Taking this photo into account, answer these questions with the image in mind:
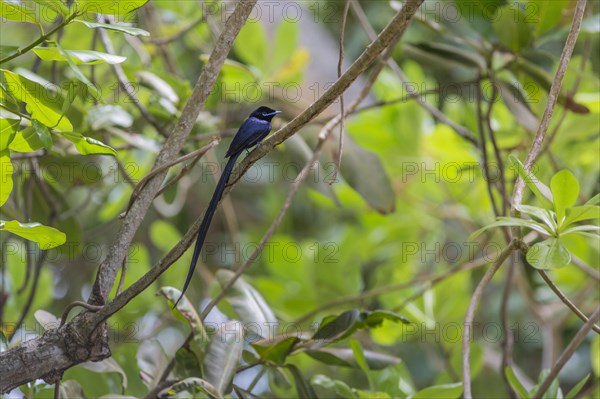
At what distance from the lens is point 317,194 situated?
2320 millimetres

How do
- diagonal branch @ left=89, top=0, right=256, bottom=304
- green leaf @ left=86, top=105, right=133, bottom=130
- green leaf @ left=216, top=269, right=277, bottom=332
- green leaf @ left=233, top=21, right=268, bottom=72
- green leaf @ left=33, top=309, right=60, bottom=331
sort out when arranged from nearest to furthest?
diagonal branch @ left=89, top=0, right=256, bottom=304 → green leaf @ left=33, top=309, right=60, bottom=331 → green leaf @ left=216, top=269, right=277, bottom=332 → green leaf @ left=86, top=105, right=133, bottom=130 → green leaf @ left=233, top=21, right=268, bottom=72

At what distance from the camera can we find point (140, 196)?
4.07 ft

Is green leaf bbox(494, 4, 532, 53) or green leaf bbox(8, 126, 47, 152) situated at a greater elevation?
green leaf bbox(494, 4, 532, 53)

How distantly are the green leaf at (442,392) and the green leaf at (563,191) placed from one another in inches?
16.3

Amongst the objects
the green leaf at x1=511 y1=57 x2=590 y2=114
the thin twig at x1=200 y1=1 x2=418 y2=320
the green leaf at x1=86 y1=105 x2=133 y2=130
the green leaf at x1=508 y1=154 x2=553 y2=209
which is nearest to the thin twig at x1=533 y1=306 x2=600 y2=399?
the green leaf at x1=508 y1=154 x2=553 y2=209

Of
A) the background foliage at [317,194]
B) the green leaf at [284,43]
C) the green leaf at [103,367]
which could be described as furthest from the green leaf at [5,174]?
the green leaf at [284,43]

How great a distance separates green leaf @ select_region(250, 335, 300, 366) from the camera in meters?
1.44

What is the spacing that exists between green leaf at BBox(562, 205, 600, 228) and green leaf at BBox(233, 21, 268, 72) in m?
1.60

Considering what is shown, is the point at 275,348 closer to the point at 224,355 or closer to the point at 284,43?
the point at 224,355

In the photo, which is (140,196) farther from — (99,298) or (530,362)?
(530,362)

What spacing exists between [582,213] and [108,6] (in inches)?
31.3

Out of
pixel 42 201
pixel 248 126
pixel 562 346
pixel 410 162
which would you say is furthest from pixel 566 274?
pixel 42 201

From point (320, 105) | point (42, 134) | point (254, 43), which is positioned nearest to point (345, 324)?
point (320, 105)

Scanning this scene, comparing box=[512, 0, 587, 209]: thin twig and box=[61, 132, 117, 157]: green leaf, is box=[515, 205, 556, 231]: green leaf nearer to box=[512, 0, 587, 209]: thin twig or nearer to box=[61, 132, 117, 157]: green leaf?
box=[512, 0, 587, 209]: thin twig
